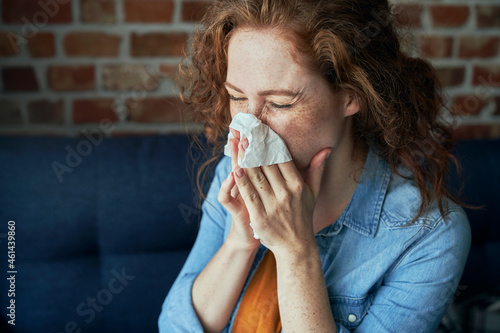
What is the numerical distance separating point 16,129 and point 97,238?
19.4 inches

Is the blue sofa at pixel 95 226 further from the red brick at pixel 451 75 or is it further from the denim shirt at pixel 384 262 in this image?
the red brick at pixel 451 75

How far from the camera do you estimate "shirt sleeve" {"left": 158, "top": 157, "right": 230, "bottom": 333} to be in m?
1.06

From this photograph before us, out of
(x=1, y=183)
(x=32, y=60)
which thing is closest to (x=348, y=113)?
(x=1, y=183)

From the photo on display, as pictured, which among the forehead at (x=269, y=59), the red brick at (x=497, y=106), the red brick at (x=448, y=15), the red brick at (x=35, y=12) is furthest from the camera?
the red brick at (x=497, y=106)

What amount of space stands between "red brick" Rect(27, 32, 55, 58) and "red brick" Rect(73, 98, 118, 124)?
170 mm

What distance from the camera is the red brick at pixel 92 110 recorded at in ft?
5.18

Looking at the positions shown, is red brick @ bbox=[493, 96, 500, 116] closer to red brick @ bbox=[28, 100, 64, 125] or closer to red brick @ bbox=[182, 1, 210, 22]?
red brick @ bbox=[182, 1, 210, 22]

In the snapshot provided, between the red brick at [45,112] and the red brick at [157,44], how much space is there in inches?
11.9

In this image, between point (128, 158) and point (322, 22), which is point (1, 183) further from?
point (322, 22)

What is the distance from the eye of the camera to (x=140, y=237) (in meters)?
1.40

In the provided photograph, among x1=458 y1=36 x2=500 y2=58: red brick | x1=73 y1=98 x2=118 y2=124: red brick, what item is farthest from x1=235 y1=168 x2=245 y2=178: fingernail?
x1=458 y1=36 x2=500 y2=58: red brick

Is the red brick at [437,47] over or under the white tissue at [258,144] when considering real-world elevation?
over

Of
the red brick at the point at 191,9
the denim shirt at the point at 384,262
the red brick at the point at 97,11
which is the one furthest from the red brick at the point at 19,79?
the denim shirt at the point at 384,262

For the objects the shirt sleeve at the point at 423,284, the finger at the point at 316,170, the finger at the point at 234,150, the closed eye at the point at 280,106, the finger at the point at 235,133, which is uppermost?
the closed eye at the point at 280,106
